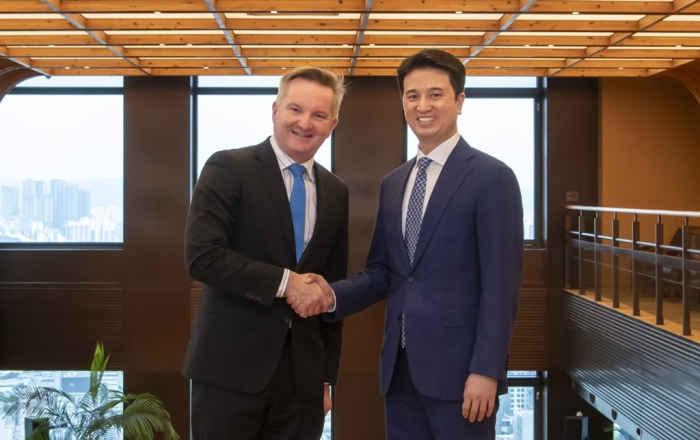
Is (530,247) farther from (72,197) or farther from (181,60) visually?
(72,197)

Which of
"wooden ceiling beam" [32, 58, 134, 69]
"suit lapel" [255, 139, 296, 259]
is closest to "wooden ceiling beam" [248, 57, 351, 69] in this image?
"wooden ceiling beam" [32, 58, 134, 69]

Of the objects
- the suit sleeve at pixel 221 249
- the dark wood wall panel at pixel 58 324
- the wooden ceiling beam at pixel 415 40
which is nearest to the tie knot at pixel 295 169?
the suit sleeve at pixel 221 249

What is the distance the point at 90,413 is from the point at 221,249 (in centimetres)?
658

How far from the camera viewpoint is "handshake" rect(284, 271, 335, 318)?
2457 millimetres

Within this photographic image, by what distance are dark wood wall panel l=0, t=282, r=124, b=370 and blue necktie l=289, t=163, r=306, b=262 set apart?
8277mm

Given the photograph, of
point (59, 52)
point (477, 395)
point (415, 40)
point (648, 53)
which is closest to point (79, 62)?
point (59, 52)

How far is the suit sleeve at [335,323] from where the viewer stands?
106 inches

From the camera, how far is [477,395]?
7.48ft

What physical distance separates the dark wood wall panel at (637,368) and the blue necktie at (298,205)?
434cm

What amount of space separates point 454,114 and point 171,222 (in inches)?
329

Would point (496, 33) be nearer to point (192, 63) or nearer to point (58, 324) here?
point (192, 63)

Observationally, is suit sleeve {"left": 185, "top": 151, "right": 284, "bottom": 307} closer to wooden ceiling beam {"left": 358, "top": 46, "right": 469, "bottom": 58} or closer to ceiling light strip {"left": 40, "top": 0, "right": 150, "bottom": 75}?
ceiling light strip {"left": 40, "top": 0, "right": 150, "bottom": 75}

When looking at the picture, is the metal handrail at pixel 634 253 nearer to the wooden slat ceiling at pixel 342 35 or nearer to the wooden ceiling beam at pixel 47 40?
the wooden slat ceiling at pixel 342 35

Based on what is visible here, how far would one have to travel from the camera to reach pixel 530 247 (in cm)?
1058
